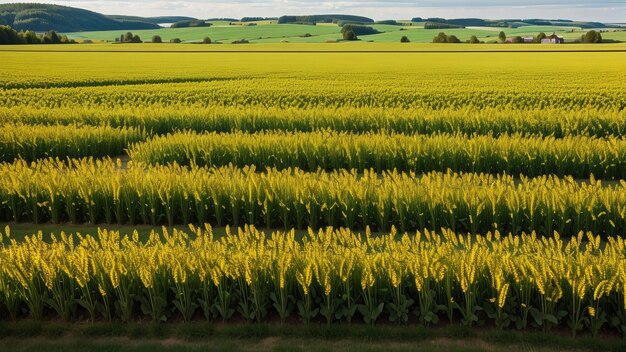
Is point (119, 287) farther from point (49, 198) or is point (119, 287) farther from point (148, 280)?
point (49, 198)

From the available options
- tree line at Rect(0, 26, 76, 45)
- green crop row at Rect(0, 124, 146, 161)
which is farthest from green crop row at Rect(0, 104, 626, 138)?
tree line at Rect(0, 26, 76, 45)

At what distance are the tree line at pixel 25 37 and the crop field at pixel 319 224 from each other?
77.5m

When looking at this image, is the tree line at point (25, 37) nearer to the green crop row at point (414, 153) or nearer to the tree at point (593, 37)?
the green crop row at point (414, 153)

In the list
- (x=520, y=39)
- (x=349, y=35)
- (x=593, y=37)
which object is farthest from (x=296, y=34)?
(x=593, y=37)

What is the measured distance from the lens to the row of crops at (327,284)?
5.30m

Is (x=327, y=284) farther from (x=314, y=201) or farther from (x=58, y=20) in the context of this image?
(x=58, y=20)

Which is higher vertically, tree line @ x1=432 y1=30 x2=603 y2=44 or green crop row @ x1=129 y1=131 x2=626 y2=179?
tree line @ x1=432 y1=30 x2=603 y2=44

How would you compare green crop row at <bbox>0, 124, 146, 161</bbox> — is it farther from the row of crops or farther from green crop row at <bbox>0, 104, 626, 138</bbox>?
the row of crops

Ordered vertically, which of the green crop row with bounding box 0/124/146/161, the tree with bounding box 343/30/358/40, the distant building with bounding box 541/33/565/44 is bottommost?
the green crop row with bounding box 0/124/146/161

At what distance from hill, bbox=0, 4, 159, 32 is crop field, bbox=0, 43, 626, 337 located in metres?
144

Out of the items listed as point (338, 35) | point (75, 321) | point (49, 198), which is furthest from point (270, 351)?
point (338, 35)

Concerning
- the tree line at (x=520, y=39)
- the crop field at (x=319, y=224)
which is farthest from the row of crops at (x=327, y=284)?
the tree line at (x=520, y=39)

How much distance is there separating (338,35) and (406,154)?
114 metres

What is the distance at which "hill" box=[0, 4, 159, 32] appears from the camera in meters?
149
